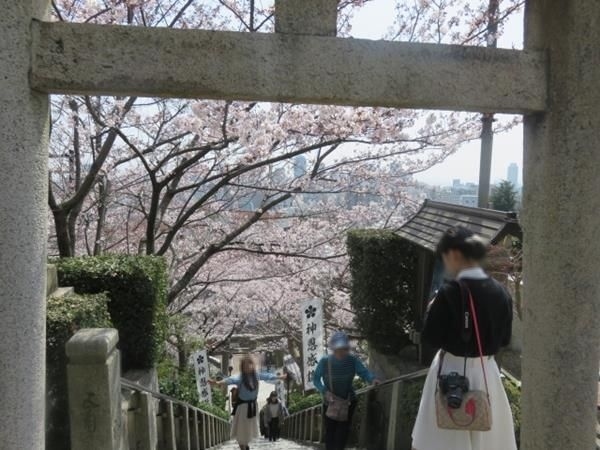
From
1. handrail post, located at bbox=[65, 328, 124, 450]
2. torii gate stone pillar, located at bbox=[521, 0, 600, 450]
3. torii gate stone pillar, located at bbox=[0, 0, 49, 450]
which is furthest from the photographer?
handrail post, located at bbox=[65, 328, 124, 450]

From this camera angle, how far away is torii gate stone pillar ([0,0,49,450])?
2.20 metres

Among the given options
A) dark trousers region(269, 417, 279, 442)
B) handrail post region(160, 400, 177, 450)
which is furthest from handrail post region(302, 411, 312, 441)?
handrail post region(160, 400, 177, 450)

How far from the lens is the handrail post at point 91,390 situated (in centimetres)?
317

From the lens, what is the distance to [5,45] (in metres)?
2.19

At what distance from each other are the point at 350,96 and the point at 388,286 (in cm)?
590

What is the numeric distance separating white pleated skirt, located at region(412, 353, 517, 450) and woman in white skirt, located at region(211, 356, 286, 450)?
13.7 ft

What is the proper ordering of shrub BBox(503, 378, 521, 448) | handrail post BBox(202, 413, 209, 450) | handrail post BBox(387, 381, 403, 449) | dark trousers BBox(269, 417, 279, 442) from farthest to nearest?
dark trousers BBox(269, 417, 279, 442), handrail post BBox(202, 413, 209, 450), handrail post BBox(387, 381, 403, 449), shrub BBox(503, 378, 521, 448)

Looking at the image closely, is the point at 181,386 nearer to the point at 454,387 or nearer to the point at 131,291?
the point at 131,291

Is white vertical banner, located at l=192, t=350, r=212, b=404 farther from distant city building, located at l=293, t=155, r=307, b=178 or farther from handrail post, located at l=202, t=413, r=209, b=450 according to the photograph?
distant city building, located at l=293, t=155, r=307, b=178

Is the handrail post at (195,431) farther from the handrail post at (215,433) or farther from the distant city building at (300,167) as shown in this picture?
the distant city building at (300,167)

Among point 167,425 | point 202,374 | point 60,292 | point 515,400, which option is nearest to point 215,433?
point 202,374

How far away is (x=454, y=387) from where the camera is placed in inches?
106

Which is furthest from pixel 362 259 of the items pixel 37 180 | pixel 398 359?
pixel 37 180

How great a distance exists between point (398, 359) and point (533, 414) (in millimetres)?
5380
